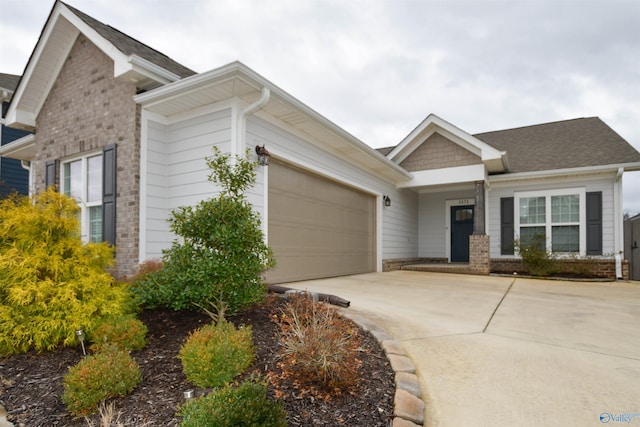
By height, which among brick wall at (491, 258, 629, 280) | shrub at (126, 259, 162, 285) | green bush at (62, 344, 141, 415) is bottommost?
brick wall at (491, 258, 629, 280)

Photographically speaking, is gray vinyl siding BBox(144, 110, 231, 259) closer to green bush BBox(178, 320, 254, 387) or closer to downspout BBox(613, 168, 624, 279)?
green bush BBox(178, 320, 254, 387)

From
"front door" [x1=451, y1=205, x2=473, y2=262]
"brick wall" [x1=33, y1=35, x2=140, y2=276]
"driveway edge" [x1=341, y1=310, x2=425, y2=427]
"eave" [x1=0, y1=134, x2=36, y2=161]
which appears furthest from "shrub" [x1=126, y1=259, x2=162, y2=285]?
"front door" [x1=451, y1=205, x2=473, y2=262]

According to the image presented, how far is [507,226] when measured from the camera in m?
10.6

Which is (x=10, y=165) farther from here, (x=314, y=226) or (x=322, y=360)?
(x=322, y=360)

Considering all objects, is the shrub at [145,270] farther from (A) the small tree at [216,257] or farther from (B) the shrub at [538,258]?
(B) the shrub at [538,258]

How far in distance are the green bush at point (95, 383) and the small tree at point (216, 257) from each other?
0.90 meters

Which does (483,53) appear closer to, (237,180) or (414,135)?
(414,135)

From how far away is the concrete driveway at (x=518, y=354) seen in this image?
2.14 meters

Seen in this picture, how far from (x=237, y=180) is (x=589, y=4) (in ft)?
26.7

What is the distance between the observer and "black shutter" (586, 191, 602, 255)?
9336mm

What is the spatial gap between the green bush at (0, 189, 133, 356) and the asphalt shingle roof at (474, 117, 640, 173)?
34.9ft

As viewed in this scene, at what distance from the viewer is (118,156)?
18.2 feet

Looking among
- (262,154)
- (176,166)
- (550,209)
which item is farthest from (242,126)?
(550,209)

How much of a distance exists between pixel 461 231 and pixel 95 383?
39.3 feet
